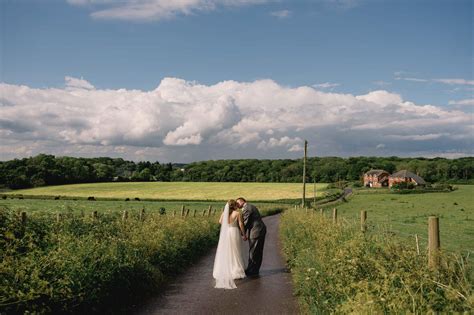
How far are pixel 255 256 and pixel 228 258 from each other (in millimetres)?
1222

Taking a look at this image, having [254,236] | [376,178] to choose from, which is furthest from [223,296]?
[376,178]

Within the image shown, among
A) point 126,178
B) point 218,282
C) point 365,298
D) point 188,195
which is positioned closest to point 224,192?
point 188,195

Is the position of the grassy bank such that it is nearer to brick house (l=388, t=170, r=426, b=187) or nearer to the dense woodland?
the dense woodland

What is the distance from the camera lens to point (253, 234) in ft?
48.1

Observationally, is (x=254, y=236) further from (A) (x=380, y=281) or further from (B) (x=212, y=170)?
(B) (x=212, y=170)

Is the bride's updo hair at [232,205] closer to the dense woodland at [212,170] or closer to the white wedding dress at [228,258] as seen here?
the white wedding dress at [228,258]

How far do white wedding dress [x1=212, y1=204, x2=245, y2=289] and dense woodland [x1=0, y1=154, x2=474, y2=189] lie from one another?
→ 8989 centimetres

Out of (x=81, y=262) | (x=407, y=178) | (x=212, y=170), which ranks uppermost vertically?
(x=212, y=170)

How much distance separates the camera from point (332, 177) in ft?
438

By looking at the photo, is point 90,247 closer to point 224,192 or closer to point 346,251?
point 346,251

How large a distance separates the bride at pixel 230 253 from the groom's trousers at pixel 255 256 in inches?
14.8

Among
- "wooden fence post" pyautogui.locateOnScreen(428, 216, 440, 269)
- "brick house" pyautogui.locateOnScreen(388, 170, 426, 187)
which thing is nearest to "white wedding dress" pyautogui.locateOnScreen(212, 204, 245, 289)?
"wooden fence post" pyautogui.locateOnScreen(428, 216, 440, 269)

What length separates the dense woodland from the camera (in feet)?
330

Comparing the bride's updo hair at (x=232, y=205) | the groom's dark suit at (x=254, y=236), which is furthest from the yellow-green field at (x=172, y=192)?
the bride's updo hair at (x=232, y=205)
